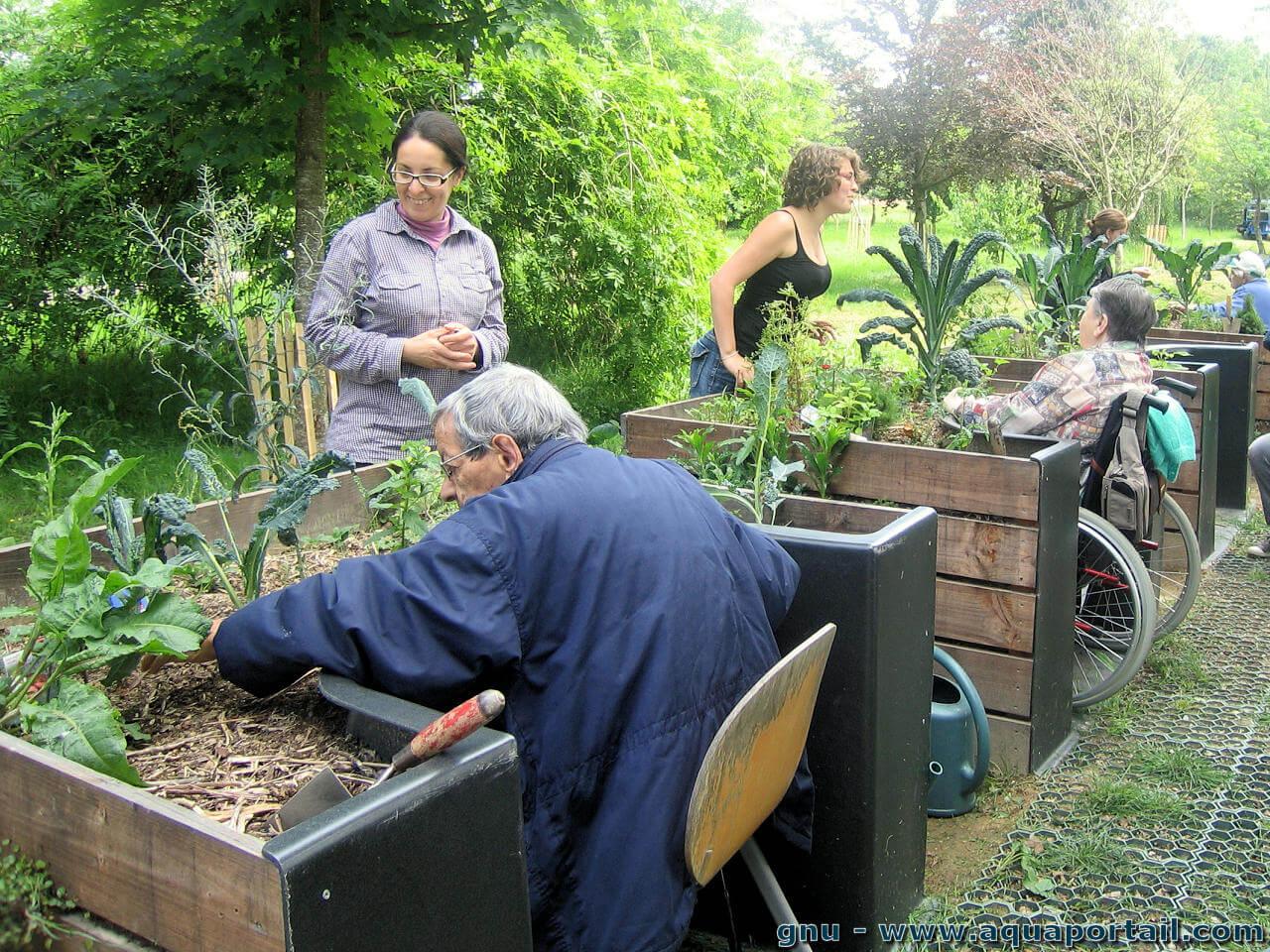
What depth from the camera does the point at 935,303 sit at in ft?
13.5

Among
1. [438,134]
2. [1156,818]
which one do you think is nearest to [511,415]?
[438,134]

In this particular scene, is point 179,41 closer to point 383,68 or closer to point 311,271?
point 383,68

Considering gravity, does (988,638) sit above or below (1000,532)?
below

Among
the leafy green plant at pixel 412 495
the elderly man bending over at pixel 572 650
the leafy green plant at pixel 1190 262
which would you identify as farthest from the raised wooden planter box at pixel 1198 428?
the elderly man bending over at pixel 572 650

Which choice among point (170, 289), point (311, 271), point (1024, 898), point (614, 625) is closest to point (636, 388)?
point (170, 289)

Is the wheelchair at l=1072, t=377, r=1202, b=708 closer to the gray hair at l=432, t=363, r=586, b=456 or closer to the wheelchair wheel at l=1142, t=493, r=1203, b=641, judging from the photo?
the wheelchair wheel at l=1142, t=493, r=1203, b=641

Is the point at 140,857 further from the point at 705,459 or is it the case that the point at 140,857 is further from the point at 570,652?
the point at 705,459

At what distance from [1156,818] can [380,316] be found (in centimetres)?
271

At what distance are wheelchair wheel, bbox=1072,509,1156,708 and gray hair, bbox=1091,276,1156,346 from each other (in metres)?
0.75

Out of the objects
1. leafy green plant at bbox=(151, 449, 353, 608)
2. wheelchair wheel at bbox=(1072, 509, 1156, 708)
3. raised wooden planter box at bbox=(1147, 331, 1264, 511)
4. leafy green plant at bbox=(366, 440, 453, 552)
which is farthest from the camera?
raised wooden planter box at bbox=(1147, 331, 1264, 511)

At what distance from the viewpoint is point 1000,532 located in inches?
140

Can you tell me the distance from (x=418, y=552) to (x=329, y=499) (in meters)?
1.28

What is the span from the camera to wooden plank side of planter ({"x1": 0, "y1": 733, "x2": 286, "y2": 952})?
1321 millimetres

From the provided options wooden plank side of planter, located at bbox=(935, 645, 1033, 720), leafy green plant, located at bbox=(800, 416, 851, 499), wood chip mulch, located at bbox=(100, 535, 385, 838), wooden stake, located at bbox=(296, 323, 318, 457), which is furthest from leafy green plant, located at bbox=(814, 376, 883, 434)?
wooden stake, located at bbox=(296, 323, 318, 457)
